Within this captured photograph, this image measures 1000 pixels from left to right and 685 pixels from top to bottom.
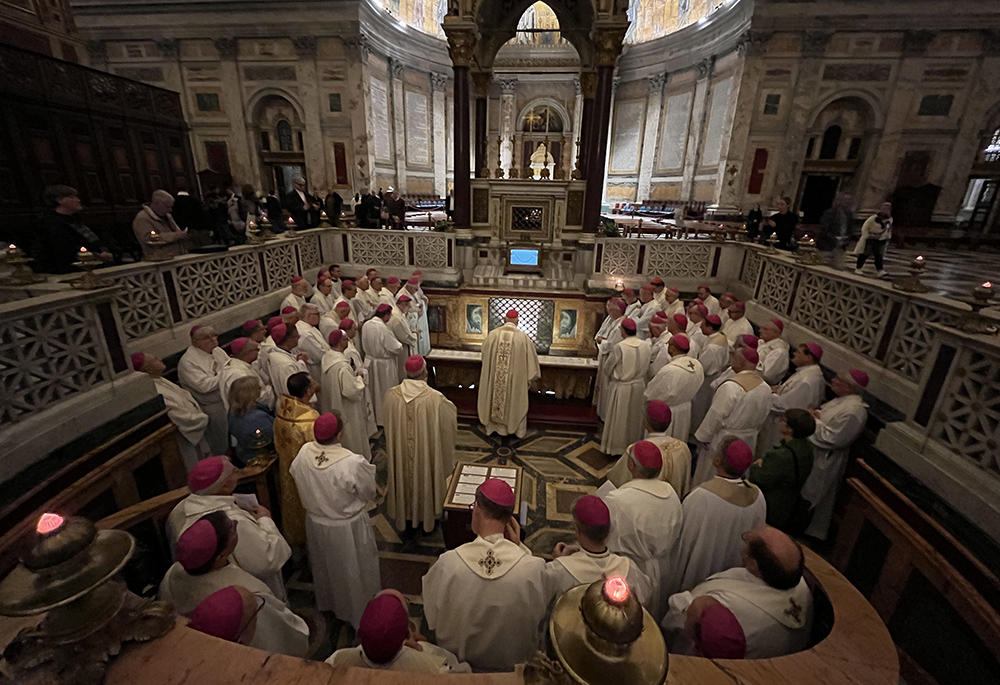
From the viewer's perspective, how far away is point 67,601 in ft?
3.85

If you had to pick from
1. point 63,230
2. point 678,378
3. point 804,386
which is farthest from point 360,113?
point 804,386

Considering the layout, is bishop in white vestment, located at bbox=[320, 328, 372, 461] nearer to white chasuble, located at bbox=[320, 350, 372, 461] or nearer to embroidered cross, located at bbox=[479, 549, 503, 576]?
white chasuble, located at bbox=[320, 350, 372, 461]

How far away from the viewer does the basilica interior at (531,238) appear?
2.64m

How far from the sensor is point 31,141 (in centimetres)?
827

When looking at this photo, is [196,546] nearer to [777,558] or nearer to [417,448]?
[417,448]

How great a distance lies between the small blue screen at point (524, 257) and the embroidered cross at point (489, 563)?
9.01 meters

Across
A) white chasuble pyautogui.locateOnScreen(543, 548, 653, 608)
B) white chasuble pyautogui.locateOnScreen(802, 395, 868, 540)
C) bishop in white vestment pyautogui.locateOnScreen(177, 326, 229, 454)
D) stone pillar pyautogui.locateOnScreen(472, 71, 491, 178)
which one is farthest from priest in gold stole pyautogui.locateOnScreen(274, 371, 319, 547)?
stone pillar pyautogui.locateOnScreen(472, 71, 491, 178)

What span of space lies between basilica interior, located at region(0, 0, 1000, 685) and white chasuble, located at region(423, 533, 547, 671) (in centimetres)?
75

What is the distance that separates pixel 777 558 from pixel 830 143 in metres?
19.0

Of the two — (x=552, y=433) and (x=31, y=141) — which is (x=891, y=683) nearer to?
(x=552, y=433)

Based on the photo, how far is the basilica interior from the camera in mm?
2641

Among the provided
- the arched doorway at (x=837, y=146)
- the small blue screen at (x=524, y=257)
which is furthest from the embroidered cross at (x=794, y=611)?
the arched doorway at (x=837, y=146)

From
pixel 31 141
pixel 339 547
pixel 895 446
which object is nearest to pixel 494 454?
pixel 339 547

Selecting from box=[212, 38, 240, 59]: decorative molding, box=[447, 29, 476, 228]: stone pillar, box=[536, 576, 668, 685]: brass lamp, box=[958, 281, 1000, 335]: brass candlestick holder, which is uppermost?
box=[212, 38, 240, 59]: decorative molding
